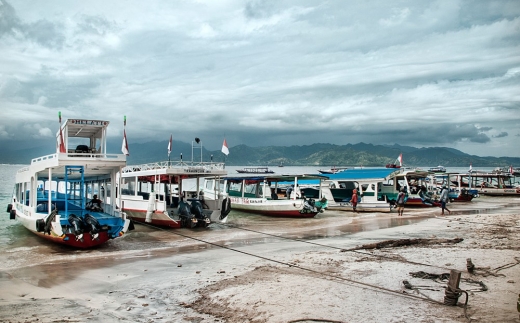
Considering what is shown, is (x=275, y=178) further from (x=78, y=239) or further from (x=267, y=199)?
(x=78, y=239)

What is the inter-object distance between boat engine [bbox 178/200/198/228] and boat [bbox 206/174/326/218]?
7.19 m

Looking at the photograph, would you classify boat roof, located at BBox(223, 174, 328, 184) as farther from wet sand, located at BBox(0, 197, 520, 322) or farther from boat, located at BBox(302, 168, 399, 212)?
wet sand, located at BBox(0, 197, 520, 322)

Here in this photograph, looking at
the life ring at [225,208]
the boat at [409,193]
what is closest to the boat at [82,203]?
the life ring at [225,208]

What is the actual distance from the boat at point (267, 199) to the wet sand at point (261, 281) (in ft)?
25.2

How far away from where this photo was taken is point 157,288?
9953 millimetres

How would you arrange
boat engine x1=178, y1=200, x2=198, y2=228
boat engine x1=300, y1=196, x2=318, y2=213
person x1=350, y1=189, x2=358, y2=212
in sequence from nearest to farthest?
boat engine x1=178, y1=200, x2=198, y2=228, boat engine x1=300, y1=196, x2=318, y2=213, person x1=350, y1=189, x2=358, y2=212

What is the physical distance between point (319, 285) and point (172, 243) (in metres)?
8.85

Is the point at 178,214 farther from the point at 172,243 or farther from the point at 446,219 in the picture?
the point at 446,219

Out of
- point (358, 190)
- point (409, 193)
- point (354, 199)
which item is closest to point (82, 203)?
point (354, 199)

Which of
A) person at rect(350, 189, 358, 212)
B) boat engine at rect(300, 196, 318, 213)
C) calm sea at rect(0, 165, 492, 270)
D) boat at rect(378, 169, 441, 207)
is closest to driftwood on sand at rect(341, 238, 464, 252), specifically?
calm sea at rect(0, 165, 492, 270)

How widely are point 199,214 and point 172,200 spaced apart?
10.3 feet

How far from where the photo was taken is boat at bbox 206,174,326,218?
25328mm

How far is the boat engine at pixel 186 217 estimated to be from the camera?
19.7 meters

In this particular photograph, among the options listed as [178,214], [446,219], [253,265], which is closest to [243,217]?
[178,214]
